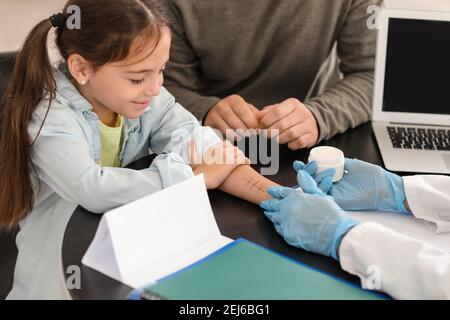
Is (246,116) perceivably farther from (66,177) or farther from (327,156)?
(66,177)

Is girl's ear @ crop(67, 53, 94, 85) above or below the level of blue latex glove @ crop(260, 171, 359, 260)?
above

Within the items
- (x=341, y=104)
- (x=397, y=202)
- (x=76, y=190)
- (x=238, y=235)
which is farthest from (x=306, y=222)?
(x=341, y=104)

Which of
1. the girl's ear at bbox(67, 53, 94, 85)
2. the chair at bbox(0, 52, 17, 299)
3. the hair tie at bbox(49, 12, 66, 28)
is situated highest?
the hair tie at bbox(49, 12, 66, 28)

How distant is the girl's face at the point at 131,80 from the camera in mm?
1265

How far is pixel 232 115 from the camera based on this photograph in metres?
1.58

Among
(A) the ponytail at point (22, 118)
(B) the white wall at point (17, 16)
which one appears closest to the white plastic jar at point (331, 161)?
(A) the ponytail at point (22, 118)

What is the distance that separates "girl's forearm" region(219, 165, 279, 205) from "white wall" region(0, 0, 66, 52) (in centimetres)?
154

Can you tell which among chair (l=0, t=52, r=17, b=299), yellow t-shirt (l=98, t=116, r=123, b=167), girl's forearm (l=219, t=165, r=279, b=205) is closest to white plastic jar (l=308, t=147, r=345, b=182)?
girl's forearm (l=219, t=165, r=279, b=205)

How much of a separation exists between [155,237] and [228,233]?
0.54 feet

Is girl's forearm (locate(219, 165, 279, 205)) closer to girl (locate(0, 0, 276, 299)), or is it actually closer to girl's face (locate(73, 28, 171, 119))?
girl (locate(0, 0, 276, 299))

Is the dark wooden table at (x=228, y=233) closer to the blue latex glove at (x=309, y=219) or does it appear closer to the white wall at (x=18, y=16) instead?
the blue latex glove at (x=309, y=219)

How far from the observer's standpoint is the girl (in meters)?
1.23

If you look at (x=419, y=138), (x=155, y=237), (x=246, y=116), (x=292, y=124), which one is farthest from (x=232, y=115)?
(x=155, y=237)

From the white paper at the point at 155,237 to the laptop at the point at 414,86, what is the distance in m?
0.57
